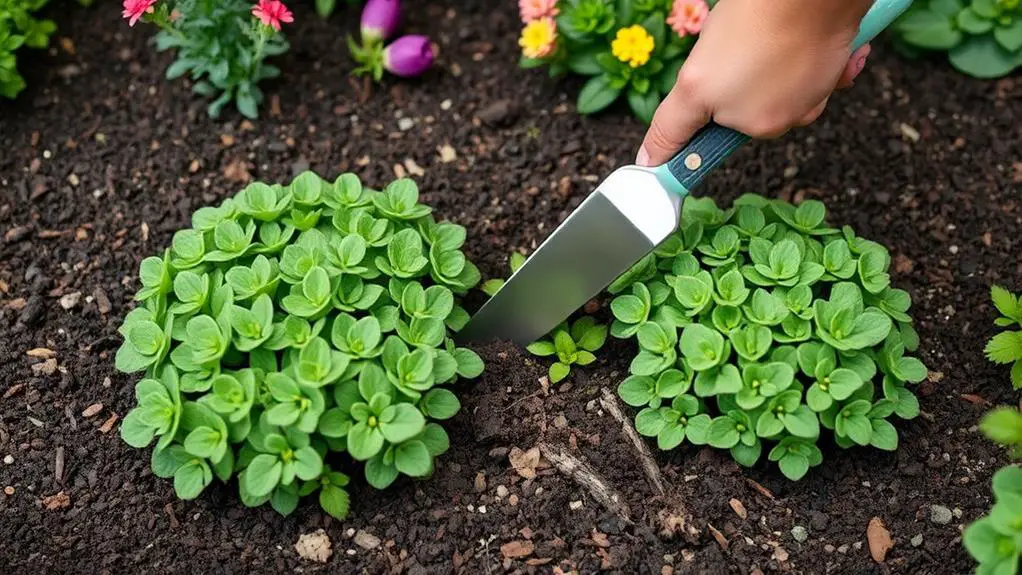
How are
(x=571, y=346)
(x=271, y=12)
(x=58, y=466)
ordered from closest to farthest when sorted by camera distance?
(x=58, y=466) < (x=571, y=346) < (x=271, y=12)

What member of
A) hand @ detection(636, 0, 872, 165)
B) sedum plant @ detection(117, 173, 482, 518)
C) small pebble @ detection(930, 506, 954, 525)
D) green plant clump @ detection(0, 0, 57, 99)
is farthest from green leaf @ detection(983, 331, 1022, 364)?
green plant clump @ detection(0, 0, 57, 99)

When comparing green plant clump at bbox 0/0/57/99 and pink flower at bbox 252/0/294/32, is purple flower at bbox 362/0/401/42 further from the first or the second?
green plant clump at bbox 0/0/57/99

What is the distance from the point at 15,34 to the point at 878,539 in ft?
9.05

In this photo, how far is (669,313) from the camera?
247 cm

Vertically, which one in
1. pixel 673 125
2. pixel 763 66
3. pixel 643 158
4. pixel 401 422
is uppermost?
pixel 763 66

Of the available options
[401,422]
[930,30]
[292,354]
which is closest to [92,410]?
[292,354]

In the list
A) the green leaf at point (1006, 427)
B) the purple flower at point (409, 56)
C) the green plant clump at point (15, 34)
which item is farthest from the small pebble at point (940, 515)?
the green plant clump at point (15, 34)

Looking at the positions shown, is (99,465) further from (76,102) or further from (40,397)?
(76,102)

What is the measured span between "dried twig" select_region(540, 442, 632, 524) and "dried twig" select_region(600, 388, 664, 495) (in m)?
0.10

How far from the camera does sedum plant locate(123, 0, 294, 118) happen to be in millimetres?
2879

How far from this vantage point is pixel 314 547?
92.9 inches

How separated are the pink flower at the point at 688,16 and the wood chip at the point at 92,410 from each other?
5.96 feet

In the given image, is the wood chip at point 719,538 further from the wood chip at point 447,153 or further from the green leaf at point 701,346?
the wood chip at point 447,153

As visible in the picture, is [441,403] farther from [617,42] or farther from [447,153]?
[617,42]
